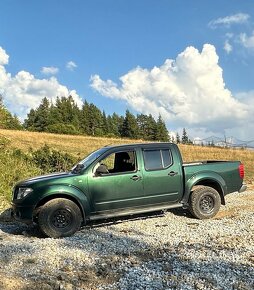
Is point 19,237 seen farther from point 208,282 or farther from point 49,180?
point 208,282

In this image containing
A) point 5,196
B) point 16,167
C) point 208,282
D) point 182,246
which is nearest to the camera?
point 208,282

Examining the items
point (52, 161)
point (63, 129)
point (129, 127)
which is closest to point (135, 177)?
point (52, 161)

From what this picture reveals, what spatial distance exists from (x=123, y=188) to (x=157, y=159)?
115 cm

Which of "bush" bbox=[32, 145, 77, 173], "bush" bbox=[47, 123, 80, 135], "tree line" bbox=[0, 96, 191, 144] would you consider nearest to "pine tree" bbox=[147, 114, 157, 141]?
"tree line" bbox=[0, 96, 191, 144]

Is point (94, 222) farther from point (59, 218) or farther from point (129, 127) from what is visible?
point (129, 127)

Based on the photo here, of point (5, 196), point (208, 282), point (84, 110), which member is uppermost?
point (84, 110)

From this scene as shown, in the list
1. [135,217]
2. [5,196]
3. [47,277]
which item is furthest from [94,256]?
[5,196]

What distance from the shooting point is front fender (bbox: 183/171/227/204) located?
31.8 feet

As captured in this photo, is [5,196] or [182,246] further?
[5,196]

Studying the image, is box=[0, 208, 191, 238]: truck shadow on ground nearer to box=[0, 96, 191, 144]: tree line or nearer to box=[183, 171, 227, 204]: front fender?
box=[183, 171, 227, 204]: front fender

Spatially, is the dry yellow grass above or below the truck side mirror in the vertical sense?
above

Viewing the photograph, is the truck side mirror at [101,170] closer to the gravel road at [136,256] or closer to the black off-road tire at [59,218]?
the black off-road tire at [59,218]

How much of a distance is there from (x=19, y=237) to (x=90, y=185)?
5.89 feet

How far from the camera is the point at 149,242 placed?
25.0ft
